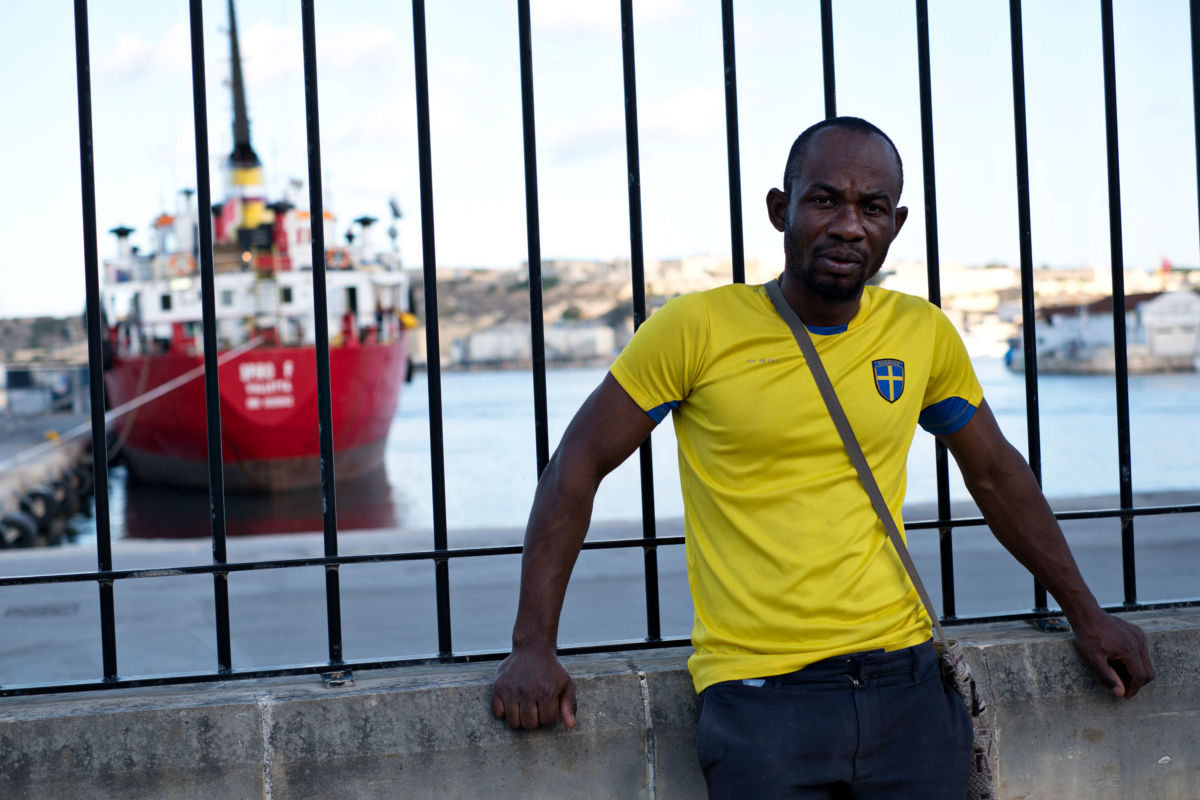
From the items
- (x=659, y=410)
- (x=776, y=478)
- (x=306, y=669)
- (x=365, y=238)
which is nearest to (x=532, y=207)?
(x=659, y=410)

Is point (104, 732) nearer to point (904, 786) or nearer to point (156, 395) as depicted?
point (904, 786)

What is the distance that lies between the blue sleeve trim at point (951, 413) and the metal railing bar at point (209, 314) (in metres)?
1.57

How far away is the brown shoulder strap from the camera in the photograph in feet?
7.04

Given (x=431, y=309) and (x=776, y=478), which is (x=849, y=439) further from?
(x=431, y=309)

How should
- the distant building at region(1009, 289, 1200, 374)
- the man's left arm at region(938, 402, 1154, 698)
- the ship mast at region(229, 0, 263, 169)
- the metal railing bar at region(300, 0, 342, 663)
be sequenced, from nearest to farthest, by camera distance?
the man's left arm at region(938, 402, 1154, 698), the metal railing bar at region(300, 0, 342, 663), the ship mast at region(229, 0, 263, 169), the distant building at region(1009, 289, 1200, 374)

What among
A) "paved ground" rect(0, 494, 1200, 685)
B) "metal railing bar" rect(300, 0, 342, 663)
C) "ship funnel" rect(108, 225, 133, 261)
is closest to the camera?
"metal railing bar" rect(300, 0, 342, 663)

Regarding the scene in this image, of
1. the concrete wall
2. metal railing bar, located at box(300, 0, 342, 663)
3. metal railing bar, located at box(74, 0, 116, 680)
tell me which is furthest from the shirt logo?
metal railing bar, located at box(74, 0, 116, 680)

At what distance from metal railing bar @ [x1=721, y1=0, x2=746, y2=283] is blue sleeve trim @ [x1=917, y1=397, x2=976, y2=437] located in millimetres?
607

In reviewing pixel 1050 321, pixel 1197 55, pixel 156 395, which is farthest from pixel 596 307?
pixel 1197 55

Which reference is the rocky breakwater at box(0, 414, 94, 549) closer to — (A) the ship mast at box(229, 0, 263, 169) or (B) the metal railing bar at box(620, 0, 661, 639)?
(A) the ship mast at box(229, 0, 263, 169)

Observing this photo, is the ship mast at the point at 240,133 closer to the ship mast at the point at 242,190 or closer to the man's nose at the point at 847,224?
the ship mast at the point at 242,190

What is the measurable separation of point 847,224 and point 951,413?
1.74 feet

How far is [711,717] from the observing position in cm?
213

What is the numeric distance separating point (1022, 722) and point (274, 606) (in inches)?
203
